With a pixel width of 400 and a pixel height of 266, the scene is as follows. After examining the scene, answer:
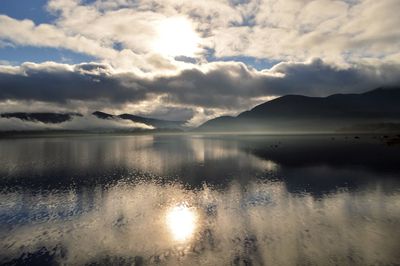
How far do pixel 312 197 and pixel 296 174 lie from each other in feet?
80.6

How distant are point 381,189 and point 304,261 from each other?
115ft

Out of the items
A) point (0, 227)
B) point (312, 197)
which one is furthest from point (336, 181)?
point (0, 227)

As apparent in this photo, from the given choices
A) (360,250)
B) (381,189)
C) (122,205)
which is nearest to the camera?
(360,250)

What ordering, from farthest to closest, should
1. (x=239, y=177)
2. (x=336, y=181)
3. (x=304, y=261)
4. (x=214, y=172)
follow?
1. (x=214, y=172)
2. (x=239, y=177)
3. (x=336, y=181)
4. (x=304, y=261)

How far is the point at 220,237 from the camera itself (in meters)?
30.3

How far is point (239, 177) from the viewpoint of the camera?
67.0 metres

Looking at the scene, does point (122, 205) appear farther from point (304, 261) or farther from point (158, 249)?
point (304, 261)

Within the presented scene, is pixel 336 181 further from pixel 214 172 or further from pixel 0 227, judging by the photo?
pixel 0 227

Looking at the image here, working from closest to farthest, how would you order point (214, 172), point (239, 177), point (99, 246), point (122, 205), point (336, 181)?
1. point (99, 246)
2. point (122, 205)
3. point (336, 181)
4. point (239, 177)
5. point (214, 172)

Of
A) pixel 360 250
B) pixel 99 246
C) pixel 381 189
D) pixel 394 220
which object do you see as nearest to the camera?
pixel 360 250

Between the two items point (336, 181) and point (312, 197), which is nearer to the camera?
point (312, 197)

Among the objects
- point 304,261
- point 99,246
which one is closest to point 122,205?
point 99,246

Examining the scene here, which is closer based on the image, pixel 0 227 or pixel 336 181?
pixel 0 227

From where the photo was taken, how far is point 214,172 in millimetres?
75938
